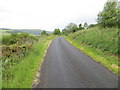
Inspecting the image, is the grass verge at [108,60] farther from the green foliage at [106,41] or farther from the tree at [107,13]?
the tree at [107,13]

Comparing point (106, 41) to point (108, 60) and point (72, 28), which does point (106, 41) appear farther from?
point (72, 28)

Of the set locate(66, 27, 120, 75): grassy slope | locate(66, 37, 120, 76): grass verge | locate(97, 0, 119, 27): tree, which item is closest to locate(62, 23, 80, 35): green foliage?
locate(66, 27, 120, 75): grassy slope

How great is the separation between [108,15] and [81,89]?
9.65 meters

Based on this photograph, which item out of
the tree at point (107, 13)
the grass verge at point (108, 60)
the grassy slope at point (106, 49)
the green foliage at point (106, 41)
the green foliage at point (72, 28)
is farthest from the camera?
the green foliage at point (72, 28)

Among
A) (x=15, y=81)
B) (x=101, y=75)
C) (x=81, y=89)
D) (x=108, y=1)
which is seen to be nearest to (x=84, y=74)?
(x=101, y=75)

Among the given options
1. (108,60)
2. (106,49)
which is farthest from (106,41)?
(108,60)

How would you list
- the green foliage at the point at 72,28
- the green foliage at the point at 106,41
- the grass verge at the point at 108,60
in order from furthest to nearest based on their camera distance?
the green foliage at the point at 72,28
the green foliage at the point at 106,41
the grass verge at the point at 108,60

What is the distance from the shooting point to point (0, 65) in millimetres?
5887

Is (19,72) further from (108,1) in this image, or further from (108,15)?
(108,1)

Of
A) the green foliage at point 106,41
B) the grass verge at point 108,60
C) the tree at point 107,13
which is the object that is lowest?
the grass verge at point 108,60

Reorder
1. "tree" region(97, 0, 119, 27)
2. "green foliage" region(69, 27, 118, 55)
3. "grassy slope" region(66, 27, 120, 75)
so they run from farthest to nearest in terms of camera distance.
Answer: "tree" region(97, 0, 119, 27) < "green foliage" region(69, 27, 118, 55) < "grassy slope" region(66, 27, 120, 75)

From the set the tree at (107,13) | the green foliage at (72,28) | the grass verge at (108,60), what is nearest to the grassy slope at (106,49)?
the grass verge at (108,60)

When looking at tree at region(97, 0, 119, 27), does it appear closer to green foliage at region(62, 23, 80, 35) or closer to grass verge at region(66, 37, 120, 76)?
grass verge at region(66, 37, 120, 76)

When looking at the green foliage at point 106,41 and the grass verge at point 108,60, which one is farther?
the green foliage at point 106,41
